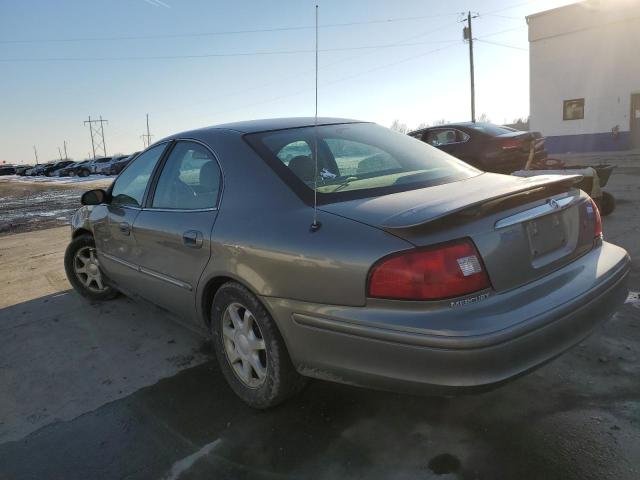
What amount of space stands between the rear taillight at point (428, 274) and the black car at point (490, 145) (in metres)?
7.61

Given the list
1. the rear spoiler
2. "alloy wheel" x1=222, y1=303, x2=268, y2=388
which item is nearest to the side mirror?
"alloy wheel" x1=222, y1=303, x2=268, y2=388

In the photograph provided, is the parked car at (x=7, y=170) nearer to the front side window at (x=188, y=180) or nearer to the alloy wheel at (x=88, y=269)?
the alloy wheel at (x=88, y=269)

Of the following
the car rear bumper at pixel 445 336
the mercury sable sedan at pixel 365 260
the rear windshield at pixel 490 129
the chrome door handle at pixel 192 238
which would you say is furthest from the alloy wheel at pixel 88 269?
the rear windshield at pixel 490 129

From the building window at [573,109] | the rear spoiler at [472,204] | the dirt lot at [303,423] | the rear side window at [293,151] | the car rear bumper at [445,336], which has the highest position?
the building window at [573,109]

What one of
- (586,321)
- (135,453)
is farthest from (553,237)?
(135,453)

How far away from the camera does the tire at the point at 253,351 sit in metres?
2.50

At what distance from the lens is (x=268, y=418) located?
270 centimetres

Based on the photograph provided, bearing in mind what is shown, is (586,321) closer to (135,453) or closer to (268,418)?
(268,418)

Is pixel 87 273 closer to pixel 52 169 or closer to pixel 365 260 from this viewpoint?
pixel 365 260

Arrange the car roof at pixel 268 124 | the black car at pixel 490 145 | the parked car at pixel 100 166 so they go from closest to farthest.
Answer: the car roof at pixel 268 124 → the black car at pixel 490 145 → the parked car at pixel 100 166

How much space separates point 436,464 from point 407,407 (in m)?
0.49

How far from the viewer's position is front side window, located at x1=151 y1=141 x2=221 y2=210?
2996mm

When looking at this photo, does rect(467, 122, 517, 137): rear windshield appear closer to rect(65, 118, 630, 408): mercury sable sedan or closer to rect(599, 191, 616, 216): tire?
rect(599, 191, 616, 216): tire

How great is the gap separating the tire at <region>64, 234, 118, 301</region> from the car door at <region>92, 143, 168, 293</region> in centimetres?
38
